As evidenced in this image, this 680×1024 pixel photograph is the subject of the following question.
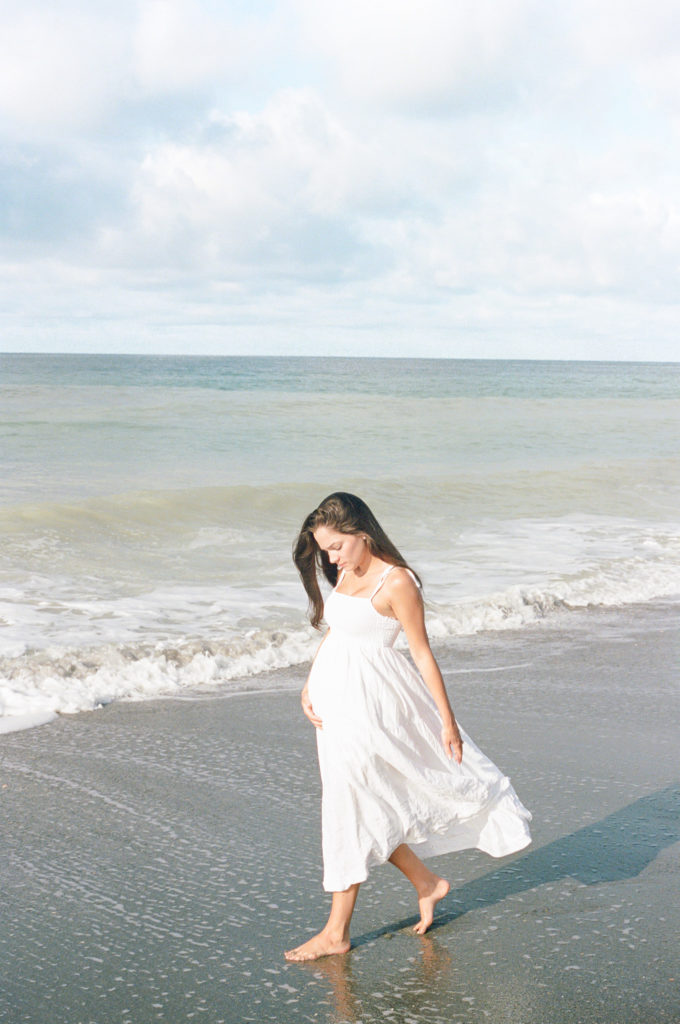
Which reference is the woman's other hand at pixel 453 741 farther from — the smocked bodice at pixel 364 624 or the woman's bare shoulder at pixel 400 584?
the woman's bare shoulder at pixel 400 584

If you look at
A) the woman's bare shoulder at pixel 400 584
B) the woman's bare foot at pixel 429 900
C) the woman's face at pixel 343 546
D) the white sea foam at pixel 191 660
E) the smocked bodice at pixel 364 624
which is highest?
the woman's face at pixel 343 546

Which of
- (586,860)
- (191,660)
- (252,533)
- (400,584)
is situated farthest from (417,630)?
(252,533)

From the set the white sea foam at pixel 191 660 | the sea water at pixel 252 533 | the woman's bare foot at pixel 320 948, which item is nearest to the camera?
the woman's bare foot at pixel 320 948

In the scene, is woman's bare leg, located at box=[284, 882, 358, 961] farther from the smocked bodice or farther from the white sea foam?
the white sea foam

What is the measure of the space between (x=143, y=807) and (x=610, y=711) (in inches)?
113

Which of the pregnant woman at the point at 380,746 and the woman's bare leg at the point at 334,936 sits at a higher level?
the pregnant woman at the point at 380,746

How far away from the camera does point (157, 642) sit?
748 cm

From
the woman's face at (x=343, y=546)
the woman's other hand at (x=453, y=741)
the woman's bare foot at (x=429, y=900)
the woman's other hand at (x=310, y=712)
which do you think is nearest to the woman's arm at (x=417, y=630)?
the woman's other hand at (x=453, y=741)

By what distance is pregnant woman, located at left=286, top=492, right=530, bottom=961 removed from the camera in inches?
129

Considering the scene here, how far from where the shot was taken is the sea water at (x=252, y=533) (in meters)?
7.26

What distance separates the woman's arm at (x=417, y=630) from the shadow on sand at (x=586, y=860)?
75cm

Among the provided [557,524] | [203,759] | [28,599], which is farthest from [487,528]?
[203,759]

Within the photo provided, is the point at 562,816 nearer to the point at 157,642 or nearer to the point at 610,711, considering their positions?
the point at 610,711

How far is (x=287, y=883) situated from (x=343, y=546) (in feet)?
4.49
